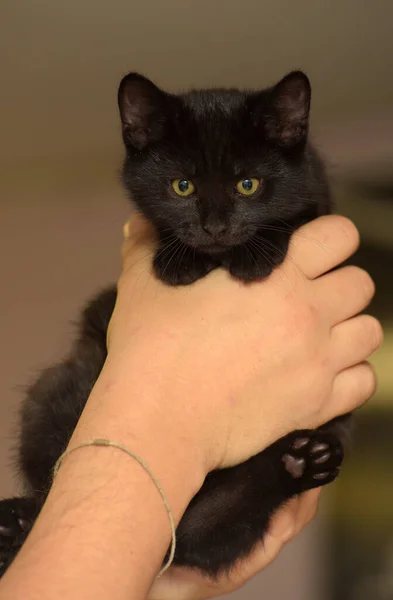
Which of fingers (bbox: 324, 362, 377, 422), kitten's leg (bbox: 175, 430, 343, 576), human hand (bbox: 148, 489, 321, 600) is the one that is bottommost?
human hand (bbox: 148, 489, 321, 600)

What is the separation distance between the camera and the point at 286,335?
43.2 inches

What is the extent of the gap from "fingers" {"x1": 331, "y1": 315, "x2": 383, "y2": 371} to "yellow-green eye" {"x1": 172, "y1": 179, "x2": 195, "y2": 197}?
1.28 feet

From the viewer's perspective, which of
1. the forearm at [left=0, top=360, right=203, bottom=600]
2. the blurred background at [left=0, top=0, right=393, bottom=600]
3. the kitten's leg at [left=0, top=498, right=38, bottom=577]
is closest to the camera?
the forearm at [left=0, top=360, right=203, bottom=600]

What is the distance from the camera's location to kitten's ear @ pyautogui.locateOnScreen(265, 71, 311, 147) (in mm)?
1131

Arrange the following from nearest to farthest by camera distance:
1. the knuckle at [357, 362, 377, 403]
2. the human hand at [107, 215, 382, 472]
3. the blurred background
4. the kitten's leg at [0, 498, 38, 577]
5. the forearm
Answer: the forearm → the human hand at [107, 215, 382, 472] → the kitten's leg at [0, 498, 38, 577] → the knuckle at [357, 362, 377, 403] → the blurred background

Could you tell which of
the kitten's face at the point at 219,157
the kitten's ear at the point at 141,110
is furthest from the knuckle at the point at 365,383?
the kitten's ear at the point at 141,110

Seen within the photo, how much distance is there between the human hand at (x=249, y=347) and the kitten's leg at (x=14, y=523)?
37 cm

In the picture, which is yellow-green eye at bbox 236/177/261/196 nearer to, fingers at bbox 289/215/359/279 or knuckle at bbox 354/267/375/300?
fingers at bbox 289/215/359/279

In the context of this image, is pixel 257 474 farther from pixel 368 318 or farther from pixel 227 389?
pixel 368 318

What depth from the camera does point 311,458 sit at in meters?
1.13

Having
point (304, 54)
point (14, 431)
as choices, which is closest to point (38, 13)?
point (304, 54)

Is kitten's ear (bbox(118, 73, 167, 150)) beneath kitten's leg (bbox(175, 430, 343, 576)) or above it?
above

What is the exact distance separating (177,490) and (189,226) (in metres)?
0.48

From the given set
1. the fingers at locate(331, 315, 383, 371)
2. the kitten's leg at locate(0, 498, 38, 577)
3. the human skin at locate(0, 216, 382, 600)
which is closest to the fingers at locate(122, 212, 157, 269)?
the human skin at locate(0, 216, 382, 600)
